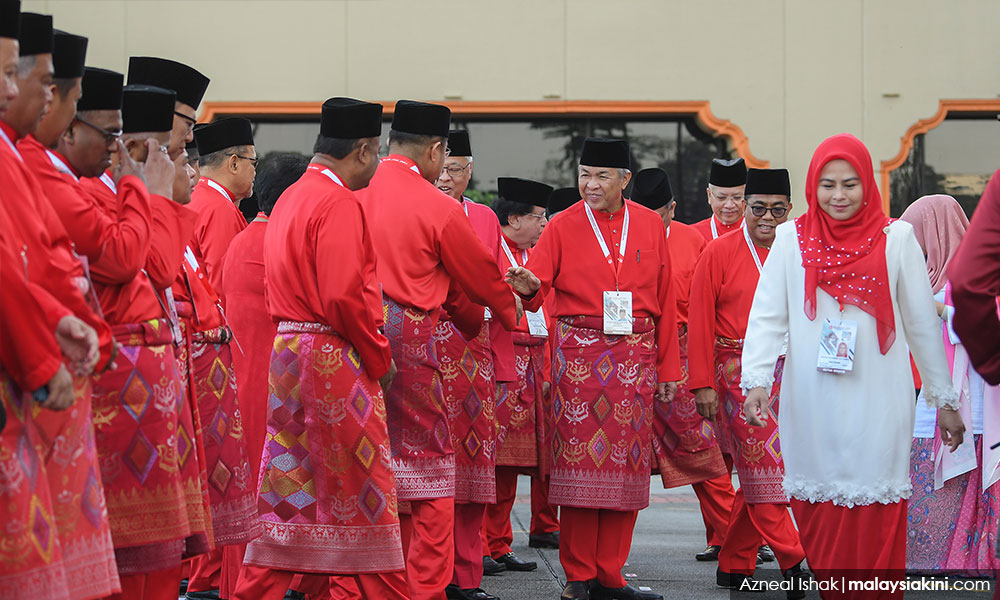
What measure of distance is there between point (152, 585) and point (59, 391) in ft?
3.81

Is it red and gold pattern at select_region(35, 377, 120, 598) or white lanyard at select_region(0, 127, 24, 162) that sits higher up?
white lanyard at select_region(0, 127, 24, 162)

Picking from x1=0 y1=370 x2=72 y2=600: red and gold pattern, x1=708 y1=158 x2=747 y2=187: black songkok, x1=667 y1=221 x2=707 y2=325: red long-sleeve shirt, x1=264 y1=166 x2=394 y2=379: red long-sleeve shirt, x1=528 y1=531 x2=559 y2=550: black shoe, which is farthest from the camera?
x1=667 y1=221 x2=707 y2=325: red long-sleeve shirt

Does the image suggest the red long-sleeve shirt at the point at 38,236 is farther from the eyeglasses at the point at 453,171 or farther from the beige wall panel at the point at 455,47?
the beige wall panel at the point at 455,47

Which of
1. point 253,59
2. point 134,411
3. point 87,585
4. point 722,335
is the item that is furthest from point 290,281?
point 253,59

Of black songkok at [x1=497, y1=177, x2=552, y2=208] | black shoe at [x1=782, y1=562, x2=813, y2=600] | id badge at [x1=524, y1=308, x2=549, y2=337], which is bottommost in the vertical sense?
black shoe at [x1=782, y1=562, x2=813, y2=600]

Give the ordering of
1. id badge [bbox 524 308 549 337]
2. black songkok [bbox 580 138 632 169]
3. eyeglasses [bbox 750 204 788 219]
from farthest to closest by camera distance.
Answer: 1. id badge [bbox 524 308 549 337]
2. eyeglasses [bbox 750 204 788 219]
3. black songkok [bbox 580 138 632 169]

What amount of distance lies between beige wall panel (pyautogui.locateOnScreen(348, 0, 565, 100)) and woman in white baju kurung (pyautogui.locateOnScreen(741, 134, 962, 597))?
809 cm

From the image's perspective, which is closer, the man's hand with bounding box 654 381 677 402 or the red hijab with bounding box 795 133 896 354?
the red hijab with bounding box 795 133 896 354

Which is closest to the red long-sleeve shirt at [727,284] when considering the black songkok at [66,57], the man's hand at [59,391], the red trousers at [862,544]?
the red trousers at [862,544]

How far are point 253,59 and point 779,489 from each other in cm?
831

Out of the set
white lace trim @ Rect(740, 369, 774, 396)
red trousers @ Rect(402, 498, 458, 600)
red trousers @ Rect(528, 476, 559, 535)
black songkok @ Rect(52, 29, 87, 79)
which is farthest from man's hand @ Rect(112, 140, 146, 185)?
red trousers @ Rect(528, 476, 559, 535)

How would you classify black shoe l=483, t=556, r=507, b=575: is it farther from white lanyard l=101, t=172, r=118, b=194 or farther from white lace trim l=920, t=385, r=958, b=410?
white lanyard l=101, t=172, r=118, b=194

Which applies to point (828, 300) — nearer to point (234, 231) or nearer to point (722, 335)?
point (722, 335)

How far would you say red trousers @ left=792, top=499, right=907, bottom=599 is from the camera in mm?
4641
